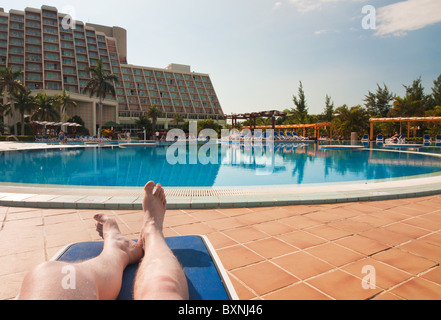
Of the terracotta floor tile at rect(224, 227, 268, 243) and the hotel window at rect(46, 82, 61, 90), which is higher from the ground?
the hotel window at rect(46, 82, 61, 90)

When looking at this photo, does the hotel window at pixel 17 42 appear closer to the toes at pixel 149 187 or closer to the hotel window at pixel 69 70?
the hotel window at pixel 69 70

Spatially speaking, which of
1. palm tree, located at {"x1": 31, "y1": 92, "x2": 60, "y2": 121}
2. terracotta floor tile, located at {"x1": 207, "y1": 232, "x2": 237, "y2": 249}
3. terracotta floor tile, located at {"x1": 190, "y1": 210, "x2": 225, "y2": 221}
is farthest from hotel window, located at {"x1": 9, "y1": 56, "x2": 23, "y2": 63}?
terracotta floor tile, located at {"x1": 207, "y1": 232, "x2": 237, "y2": 249}

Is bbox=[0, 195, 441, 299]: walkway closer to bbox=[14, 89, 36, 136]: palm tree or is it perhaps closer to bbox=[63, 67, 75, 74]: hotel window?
bbox=[14, 89, 36, 136]: palm tree

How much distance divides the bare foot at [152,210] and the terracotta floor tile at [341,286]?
3.56 feet

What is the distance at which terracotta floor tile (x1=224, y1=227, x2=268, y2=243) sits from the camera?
8.80 feet

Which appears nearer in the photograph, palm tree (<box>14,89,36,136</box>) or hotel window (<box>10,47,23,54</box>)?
palm tree (<box>14,89,36,136</box>)

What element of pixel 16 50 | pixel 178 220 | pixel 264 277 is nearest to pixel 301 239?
→ pixel 264 277

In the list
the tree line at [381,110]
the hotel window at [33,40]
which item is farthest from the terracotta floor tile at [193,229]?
the hotel window at [33,40]

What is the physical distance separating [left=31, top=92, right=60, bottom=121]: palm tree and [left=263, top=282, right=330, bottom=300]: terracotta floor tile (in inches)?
1408

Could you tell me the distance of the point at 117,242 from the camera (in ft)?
5.17
